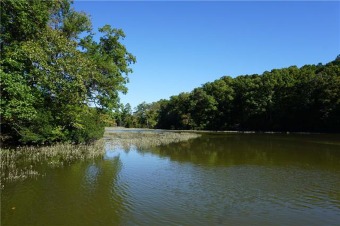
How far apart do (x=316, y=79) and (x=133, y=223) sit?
6631cm

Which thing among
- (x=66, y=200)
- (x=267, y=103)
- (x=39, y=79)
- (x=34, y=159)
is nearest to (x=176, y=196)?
(x=66, y=200)

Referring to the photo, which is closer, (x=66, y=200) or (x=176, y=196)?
(x=66, y=200)

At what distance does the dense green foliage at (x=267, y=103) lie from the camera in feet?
210

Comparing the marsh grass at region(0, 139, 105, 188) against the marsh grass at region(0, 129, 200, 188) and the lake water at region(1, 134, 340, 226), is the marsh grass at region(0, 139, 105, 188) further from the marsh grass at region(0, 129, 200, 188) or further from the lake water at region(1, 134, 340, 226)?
the lake water at region(1, 134, 340, 226)

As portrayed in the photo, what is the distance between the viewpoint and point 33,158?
18922 millimetres

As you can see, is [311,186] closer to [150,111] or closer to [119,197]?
[119,197]

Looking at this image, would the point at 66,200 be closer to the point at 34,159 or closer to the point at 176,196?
the point at 176,196

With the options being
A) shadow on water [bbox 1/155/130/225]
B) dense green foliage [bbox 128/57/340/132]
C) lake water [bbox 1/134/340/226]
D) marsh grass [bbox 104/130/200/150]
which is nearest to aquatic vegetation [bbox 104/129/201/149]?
marsh grass [bbox 104/130/200/150]

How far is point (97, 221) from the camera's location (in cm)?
856

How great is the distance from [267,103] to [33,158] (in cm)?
6595

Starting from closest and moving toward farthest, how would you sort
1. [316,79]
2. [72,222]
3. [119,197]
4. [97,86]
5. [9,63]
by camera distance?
[72,222]
[119,197]
[9,63]
[97,86]
[316,79]

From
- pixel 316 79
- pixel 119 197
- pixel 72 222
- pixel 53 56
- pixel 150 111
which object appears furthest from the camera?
pixel 150 111

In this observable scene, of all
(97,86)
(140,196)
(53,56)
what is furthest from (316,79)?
(140,196)

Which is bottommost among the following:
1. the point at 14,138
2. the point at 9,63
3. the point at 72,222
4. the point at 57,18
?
the point at 72,222
